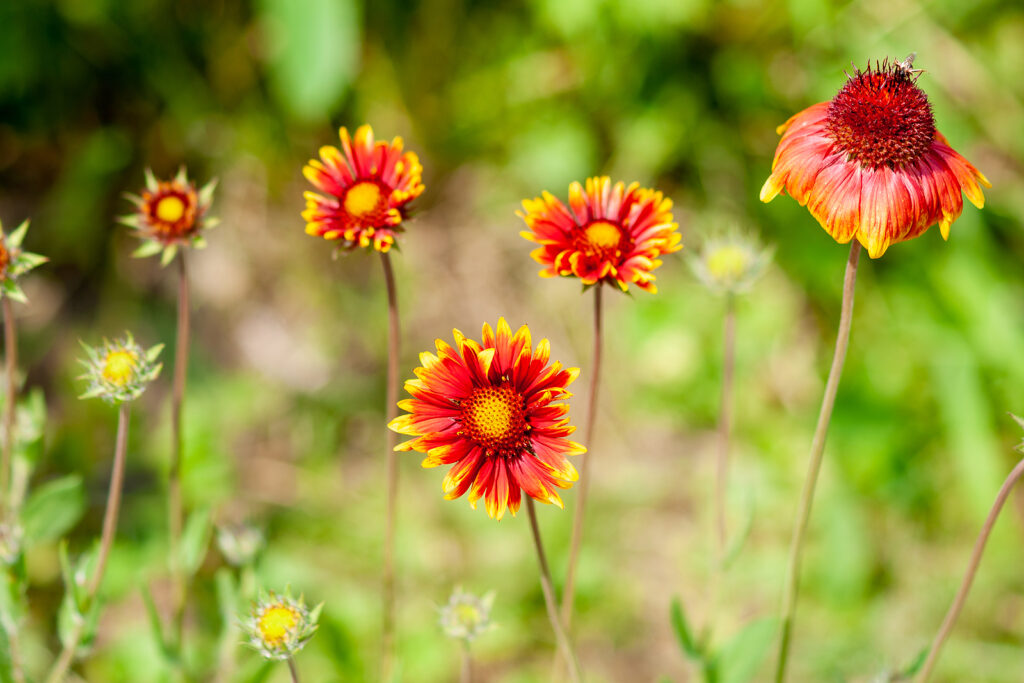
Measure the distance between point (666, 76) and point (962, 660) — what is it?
2.05 metres

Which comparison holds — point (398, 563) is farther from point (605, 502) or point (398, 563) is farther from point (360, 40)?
point (360, 40)

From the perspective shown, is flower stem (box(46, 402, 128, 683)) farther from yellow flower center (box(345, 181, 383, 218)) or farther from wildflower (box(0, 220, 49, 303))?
yellow flower center (box(345, 181, 383, 218))

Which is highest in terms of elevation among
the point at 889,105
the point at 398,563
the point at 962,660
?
the point at 889,105

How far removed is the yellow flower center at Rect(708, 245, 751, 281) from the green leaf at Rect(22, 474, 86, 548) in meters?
1.23

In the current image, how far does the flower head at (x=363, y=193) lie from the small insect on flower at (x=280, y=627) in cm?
53

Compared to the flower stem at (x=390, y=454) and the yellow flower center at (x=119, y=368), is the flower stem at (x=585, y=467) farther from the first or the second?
the yellow flower center at (x=119, y=368)

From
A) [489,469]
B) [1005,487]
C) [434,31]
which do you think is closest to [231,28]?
[434,31]

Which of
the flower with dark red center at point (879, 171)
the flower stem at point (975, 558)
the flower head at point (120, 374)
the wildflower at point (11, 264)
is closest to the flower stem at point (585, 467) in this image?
the flower with dark red center at point (879, 171)

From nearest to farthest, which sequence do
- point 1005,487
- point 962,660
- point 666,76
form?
point 1005,487, point 962,660, point 666,76

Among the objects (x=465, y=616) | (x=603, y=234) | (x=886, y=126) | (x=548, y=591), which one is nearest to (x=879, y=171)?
(x=886, y=126)

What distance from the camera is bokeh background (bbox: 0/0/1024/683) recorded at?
2.22 meters

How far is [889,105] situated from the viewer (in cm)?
100

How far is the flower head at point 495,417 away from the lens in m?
0.99

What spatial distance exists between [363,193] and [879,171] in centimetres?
73
